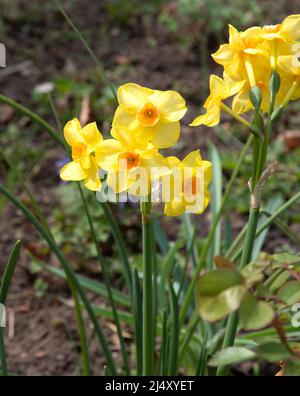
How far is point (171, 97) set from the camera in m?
0.98

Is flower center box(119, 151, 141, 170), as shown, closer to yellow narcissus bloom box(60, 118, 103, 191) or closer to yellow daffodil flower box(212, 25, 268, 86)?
yellow narcissus bloom box(60, 118, 103, 191)

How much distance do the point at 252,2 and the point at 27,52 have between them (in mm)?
1180

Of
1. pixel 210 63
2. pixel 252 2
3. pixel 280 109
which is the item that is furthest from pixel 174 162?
pixel 252 2

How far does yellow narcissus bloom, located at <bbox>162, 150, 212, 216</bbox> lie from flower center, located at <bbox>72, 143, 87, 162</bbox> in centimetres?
14

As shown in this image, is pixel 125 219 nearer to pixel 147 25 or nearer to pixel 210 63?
pixel 210 63

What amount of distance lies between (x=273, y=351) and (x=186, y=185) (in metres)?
0.30

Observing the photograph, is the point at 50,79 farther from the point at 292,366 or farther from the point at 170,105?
the point at 292,366

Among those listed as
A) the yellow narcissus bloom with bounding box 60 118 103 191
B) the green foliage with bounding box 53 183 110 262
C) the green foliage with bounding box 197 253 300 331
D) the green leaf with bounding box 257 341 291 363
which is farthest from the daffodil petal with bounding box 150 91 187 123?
the green foliage with bounding box 53 183 110 262

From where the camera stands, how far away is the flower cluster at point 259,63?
3.25ft

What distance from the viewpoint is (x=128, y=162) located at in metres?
0.94

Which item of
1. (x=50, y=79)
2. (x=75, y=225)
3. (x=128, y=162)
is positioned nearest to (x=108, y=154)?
(x=128, y=162)

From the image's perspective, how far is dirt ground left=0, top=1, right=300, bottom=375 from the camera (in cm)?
192

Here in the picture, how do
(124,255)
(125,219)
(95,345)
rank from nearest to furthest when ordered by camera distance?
(124,255) < (95,345) < (125,219)

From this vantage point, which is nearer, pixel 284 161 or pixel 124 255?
pixel 124 255
